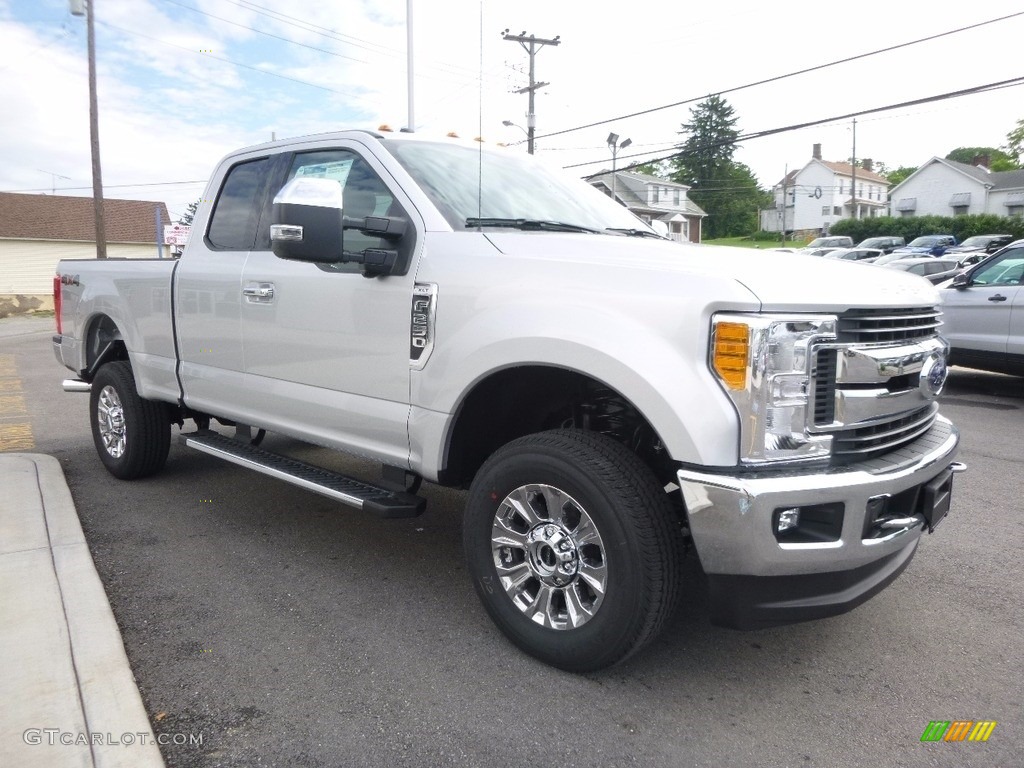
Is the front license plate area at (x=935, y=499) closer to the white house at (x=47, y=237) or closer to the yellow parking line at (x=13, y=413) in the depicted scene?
the yellow parking line at (x=13, y=413)

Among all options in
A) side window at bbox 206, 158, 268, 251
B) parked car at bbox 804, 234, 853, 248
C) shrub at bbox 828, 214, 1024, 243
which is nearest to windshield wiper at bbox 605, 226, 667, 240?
side window at bbox 206, 158, 268, 251

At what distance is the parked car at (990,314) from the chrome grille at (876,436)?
622 centimetres

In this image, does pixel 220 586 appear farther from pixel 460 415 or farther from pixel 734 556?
pixel 734 556

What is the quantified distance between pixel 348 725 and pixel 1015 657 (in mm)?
2542

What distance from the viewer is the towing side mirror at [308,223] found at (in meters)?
3.27

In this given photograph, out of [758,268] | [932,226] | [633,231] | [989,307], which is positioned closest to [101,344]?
[633,231]

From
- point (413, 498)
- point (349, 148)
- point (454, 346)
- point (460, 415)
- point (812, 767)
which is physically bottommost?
point (812, 767)

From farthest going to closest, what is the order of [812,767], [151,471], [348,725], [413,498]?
A: [151,471]
[413,498]
[348,725]
[812,767]

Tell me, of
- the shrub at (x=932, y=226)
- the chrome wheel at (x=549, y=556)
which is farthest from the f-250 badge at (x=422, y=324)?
the shrub at (x=932, y=226)

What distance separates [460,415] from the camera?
3.40 m

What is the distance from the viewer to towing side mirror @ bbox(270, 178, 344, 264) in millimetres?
3271

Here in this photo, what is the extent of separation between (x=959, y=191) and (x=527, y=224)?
67110 mm

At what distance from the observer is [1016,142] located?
72875mm

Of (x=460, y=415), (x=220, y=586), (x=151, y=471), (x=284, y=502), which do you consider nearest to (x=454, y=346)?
(x=460, y=415)
